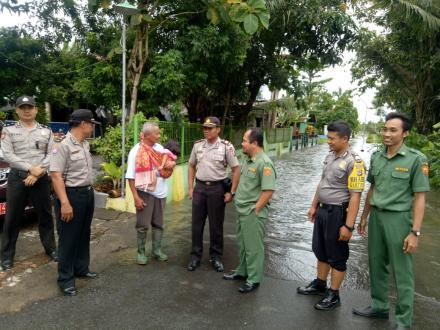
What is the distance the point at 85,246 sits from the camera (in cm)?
396

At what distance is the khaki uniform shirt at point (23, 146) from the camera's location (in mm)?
4051

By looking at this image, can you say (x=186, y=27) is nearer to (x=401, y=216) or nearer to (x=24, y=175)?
(x=24, y=175)

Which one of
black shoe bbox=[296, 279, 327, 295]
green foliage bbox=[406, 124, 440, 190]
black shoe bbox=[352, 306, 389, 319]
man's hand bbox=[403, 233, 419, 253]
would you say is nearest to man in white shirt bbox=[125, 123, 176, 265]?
black shoe bbox=[296, 279, 327, 295]

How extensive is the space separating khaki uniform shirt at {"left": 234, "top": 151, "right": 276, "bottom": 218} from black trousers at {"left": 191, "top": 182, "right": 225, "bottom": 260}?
50 centimetres

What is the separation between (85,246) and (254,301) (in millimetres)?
1805

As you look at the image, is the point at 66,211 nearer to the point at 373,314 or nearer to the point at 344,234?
the point at 344,234

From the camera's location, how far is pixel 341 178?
339cm

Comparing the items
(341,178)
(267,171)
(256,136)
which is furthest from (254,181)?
(341,178)

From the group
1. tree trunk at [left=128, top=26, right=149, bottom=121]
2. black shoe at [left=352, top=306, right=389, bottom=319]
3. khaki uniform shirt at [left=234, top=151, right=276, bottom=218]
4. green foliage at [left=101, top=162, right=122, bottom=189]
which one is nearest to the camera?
black shoe at [left=352, top=306, right=389, bottom=319]

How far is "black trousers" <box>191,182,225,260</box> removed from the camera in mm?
4301

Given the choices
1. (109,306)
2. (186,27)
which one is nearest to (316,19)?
(186,27)

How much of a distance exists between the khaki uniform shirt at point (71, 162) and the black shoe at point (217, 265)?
1.69 metres

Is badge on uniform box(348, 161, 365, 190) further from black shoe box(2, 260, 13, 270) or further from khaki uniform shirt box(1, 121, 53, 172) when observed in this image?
black shoe box(2, 260, 13, 270)

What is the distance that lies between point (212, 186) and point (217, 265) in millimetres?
901
